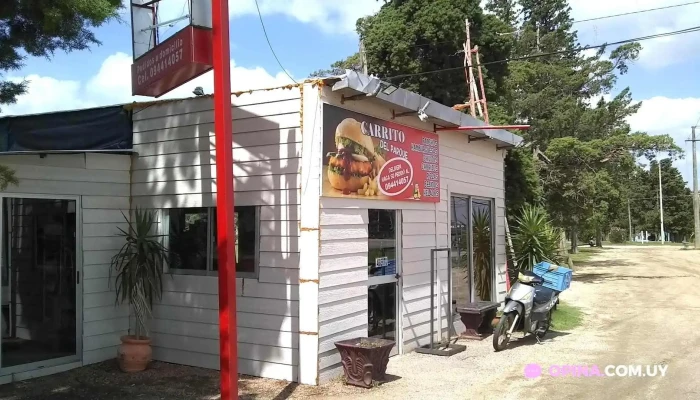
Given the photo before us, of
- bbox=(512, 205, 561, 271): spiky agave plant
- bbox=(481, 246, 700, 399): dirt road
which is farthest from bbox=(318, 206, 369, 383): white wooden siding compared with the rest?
bbox=(512, 205, 561, 271): spiky agave plant

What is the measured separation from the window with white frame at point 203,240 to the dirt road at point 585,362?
6.64 ft

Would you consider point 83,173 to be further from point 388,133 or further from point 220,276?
point 388,133

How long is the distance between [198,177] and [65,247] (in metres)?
1.73

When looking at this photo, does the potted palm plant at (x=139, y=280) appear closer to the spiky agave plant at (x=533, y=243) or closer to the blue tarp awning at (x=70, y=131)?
the blue tarp awning at (x=70, y=131)

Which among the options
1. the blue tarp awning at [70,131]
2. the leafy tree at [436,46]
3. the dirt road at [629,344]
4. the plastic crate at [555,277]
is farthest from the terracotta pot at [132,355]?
the leafy tree at [436,46]

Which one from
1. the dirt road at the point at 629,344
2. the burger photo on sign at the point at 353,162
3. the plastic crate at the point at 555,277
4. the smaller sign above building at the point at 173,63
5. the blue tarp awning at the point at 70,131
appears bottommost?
the dirt road at the point at 629,344

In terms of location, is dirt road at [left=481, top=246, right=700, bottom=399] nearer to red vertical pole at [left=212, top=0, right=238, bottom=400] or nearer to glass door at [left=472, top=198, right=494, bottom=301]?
glass door at [left=472, top=198, right=494, bottom=301]

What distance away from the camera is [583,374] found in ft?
21.9

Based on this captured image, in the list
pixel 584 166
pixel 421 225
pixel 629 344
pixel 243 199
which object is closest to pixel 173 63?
pixel 243 199

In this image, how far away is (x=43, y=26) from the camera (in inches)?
210

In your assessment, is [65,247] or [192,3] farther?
[65,247]

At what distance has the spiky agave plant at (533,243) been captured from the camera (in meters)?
11.3

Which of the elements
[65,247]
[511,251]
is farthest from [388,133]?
[511,251]

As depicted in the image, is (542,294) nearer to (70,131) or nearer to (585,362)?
(585,362)
